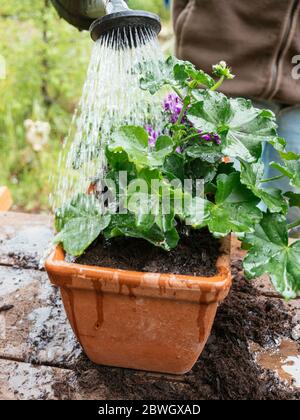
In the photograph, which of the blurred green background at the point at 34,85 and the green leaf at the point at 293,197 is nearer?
the green leaf at the point at 293,197

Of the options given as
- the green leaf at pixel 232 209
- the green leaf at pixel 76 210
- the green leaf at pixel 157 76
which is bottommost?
the green leaf at pixel 76 210

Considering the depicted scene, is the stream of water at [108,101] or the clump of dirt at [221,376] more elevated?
the stream of water at [108,101]

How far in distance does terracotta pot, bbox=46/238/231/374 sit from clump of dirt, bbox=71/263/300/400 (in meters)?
0.02

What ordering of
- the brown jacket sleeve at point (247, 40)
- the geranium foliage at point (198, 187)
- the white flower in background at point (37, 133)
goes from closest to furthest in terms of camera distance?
the geranium foliage at point (198, 187) → the brown jacket sleeve at point (247, 40) → the white flower in background at point (37, 133)

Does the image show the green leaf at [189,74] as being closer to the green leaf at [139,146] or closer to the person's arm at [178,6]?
the green leaf at [139,146]

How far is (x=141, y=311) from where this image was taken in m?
0.75

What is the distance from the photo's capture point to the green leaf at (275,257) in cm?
71

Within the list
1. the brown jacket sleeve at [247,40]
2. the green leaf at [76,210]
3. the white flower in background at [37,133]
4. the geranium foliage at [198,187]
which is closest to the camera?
the geranium foliage at [198,187]

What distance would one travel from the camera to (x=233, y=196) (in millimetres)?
752

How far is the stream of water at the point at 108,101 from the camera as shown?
873 millimetres

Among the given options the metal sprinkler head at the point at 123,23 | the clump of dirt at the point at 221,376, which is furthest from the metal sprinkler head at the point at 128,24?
the clump of dirt at the point at 221,376

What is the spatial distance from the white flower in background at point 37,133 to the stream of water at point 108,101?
4.25ft

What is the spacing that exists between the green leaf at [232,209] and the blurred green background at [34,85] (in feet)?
5.17
